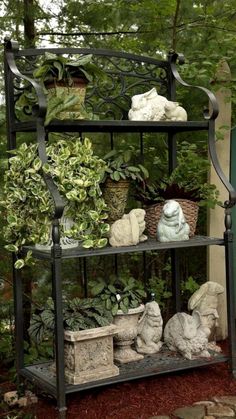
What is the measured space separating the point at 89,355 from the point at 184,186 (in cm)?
125

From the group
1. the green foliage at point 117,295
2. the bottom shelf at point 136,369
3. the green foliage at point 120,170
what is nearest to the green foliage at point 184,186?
the green foliage at point 120,170

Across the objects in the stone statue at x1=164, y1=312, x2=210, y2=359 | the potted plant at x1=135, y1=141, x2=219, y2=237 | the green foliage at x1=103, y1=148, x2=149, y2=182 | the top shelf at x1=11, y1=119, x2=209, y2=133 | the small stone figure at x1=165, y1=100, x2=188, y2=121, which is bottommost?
the stone statue at x1=164, y1=312, x2=210, y2=359

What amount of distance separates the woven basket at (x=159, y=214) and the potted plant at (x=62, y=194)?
15.6 inches

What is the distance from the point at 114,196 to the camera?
3.56 metres

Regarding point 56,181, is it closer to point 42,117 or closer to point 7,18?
point 42,117

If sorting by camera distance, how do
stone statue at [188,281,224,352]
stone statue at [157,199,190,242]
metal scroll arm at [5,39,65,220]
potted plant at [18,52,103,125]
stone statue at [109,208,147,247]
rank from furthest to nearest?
stone statue at [188,281,224,352] → stone statue at [157,199,190,242] → stone statue at [109,208,147,247] → potted plant at [18,52,103,125] → metal scroll arm at [5,39,65,220]

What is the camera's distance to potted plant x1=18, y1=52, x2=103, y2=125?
312cm

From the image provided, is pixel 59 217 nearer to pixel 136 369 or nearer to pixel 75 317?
pixel 75 317

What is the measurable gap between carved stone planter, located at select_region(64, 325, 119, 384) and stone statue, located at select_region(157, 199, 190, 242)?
0.59 meters

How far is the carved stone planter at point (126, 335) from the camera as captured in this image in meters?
3.56

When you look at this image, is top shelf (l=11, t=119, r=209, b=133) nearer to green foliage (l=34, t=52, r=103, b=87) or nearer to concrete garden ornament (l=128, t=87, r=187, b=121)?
concrete garden ornament (l=128, t=87, r=187, b=121)

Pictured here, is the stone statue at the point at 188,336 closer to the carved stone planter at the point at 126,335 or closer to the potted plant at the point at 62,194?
the carved stone planter at the point at 126,335

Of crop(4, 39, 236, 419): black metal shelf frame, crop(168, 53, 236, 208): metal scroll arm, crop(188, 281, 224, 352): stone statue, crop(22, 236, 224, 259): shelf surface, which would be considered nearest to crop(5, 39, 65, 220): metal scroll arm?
crop(4, 39, 236, 419): black metal shelf frame

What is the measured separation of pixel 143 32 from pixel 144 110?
4.31ft
